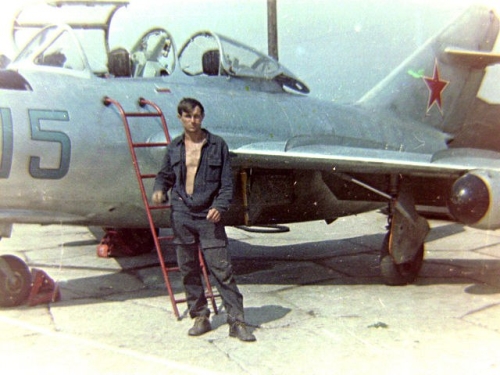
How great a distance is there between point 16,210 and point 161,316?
4.91 ft

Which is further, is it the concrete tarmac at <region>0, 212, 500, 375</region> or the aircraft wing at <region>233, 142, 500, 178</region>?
the aircraft wing at <region>233, 142, 500, 178</region>

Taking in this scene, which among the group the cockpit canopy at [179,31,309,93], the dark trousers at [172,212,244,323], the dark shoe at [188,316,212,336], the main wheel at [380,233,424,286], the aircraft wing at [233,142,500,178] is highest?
the cockpit canopy at [179,31,309,93]

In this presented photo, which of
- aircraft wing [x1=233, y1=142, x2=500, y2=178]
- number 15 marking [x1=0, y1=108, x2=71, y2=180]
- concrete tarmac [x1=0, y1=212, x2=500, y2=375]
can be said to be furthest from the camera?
aircraft wing [x1=233, y1=142, x2=500, y2=178]

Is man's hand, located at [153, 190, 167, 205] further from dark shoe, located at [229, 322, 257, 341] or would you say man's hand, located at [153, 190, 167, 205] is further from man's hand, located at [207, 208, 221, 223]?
dark shoe, located at [229, 322, 257, 341]

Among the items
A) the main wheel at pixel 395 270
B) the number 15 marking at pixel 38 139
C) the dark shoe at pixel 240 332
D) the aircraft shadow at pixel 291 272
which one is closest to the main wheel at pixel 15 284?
the aircraft shadow at pixel 291 272

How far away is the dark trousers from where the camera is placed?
4.85 metres

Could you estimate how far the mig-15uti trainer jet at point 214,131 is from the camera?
18.4 ft

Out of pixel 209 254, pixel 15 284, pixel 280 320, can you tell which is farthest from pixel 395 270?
pixel 15 284

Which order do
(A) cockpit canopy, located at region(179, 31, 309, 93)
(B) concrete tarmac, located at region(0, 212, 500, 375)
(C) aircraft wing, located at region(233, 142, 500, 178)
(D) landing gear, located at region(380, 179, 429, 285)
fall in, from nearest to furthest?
(B) concrete tarmac, located at region(0, 212, 500, 375) → (C) aircraft wing, located at region(233, 142, 500, 178) → (D) landing gear, located at region(380, 179, 429, 285) → (A) cockpit canopy, located at region(179, 31, 309, 93)

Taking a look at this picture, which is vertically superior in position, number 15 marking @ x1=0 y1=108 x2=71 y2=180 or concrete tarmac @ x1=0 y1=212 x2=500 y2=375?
number 15 marking @ x1=0 y1=108 x2=71 y2=180

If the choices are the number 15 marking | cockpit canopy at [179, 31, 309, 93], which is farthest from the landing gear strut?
the number 15 marking

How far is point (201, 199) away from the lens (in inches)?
190

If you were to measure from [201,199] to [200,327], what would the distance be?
97cm

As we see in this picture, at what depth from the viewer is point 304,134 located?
290 inches
